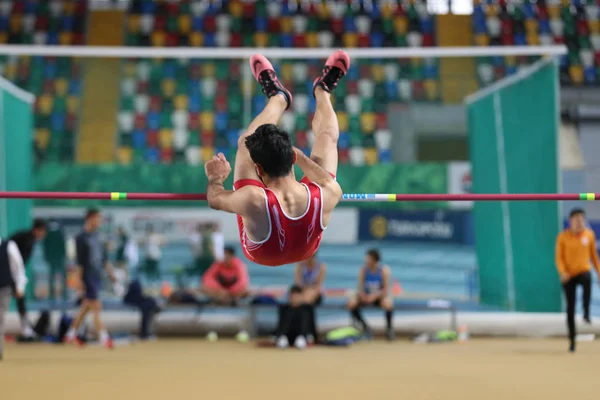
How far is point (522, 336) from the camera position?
26.0 ft

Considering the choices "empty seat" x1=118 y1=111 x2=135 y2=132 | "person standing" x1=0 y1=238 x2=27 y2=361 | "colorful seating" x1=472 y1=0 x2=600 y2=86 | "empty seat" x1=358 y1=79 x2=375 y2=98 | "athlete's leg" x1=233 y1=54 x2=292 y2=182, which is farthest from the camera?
"colorful seating" x1=472 y1=0 x2=600 y2=86

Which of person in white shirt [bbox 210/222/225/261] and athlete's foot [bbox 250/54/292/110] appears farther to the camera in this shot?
person in white shirt [bbox 210/222/225/261]

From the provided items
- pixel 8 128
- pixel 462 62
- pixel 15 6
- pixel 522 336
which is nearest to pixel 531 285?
pixel 522 336

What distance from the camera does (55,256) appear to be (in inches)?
337

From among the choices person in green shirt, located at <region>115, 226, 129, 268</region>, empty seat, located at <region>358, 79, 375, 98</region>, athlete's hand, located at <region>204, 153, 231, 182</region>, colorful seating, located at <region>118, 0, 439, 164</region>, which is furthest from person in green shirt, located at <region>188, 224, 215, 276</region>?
athlete's hand, located at <region>204, 153, 231, 182</region>

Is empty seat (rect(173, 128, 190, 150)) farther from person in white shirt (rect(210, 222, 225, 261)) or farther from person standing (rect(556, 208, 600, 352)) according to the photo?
person standing (rect(556, 208, 600, 352))

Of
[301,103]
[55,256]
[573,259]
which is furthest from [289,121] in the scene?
[573,259]

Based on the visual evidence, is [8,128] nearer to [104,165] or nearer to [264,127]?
[104,165]

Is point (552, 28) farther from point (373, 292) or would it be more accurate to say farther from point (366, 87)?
point (373, 292)

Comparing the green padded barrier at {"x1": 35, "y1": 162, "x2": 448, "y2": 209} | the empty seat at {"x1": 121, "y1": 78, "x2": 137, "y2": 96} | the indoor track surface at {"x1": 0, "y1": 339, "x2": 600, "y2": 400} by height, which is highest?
the empty seat at {"x1": 121, "y1": 78, "x2": 137, "y2": 96}

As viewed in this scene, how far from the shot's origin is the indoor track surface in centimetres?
472

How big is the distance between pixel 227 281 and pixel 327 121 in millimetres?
4691


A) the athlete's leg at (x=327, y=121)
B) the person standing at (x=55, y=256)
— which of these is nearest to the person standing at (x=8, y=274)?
the person standing at (x=55, y=256)

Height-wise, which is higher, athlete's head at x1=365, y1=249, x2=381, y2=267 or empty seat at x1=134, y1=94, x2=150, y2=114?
empty seat at x1=134, y1=94, x2=150, y2=114
